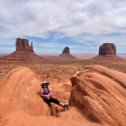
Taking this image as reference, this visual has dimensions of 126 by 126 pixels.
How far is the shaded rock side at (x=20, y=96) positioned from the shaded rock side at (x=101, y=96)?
1.50 metres

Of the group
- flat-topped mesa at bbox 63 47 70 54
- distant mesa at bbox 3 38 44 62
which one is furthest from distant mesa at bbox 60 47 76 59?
distant mesa at bbox 3 38 44 62

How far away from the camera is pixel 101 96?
11812 millimetres

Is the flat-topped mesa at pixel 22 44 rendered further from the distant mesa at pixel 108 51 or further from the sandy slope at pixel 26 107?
the sandy slope at pixel 26 107

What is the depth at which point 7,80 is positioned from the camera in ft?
44.1

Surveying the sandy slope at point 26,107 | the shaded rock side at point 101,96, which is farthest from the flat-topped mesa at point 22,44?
the shaded rock side at point 101,96

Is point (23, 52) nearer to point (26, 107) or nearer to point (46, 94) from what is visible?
point (46, 94)

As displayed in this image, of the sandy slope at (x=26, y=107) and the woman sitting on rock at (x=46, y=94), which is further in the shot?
the woman sitting on rock at (x=46, y=94)

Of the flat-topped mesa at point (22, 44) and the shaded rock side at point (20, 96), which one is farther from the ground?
the flat-topped mesa at point (22, 44)

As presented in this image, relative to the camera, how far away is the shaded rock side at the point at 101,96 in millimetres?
11266

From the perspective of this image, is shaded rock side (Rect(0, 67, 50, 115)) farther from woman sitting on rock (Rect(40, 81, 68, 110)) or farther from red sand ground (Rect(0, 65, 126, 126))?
woman sitting on rock (Rect(40, 81, 68, 110))

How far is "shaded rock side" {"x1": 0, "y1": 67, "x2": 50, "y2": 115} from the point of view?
1245cm

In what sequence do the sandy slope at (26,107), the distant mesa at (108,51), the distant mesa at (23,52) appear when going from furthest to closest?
the distant mesa at (108,51)
the distant mesa at (23,52)
the sandy slope at (26,107)

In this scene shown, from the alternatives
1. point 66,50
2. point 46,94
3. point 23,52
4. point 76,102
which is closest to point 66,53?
point 66,50

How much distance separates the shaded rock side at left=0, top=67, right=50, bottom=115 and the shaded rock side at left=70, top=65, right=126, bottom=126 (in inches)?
59.0
